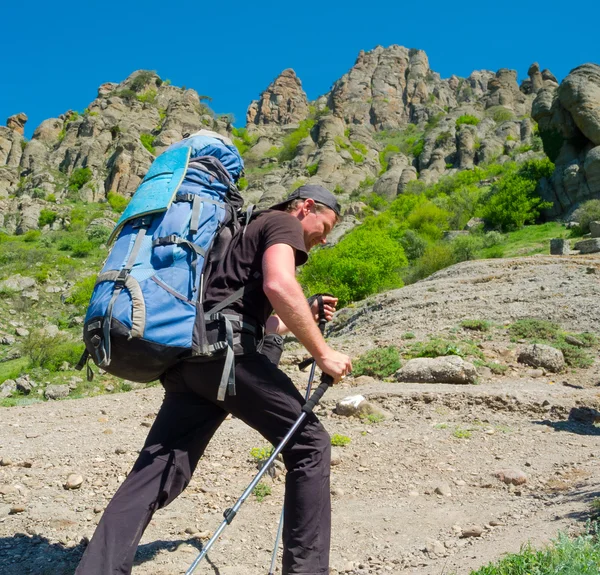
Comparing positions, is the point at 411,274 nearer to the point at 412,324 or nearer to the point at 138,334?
the point at 412,324

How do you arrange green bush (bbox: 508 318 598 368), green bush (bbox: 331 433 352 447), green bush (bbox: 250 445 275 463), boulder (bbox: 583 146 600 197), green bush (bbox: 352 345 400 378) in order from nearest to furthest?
green bush (bbox: 250 445 275 463)
green bush (bbox: 331 433 352 447)
green bush (bbox: 352 345 400 378)
green bush (bbox: 508 318 598 368)
boulder (bbox: 583 146 600 197)

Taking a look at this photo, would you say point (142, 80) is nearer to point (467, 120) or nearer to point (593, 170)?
point (467, 120)

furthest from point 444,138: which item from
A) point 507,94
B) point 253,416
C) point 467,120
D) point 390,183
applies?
point 253,416

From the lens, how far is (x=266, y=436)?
8.23 ft

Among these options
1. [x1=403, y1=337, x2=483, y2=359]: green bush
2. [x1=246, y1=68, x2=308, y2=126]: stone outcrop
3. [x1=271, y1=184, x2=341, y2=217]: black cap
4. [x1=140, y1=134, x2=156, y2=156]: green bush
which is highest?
[x1=246, y1=68, x2=308, y2=126]: stone outcrop

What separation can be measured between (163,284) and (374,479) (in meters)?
2.92

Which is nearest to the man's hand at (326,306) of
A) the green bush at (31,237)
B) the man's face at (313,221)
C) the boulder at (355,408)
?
the man's face at (313,221)

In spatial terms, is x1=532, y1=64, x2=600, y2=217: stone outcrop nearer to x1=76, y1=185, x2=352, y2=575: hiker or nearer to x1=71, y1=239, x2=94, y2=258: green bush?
x1=76, y1=185, x2=352, y2=575: hiker

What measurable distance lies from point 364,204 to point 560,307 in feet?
160

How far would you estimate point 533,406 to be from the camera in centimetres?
656

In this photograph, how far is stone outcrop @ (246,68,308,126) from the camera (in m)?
121

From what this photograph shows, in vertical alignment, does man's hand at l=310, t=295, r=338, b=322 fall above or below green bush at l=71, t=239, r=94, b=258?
below

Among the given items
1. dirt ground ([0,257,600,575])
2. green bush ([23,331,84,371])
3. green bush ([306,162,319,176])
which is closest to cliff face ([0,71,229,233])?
green bush ([306,162,319,176])

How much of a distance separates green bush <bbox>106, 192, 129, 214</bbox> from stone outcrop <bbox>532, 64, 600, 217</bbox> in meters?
44.7
